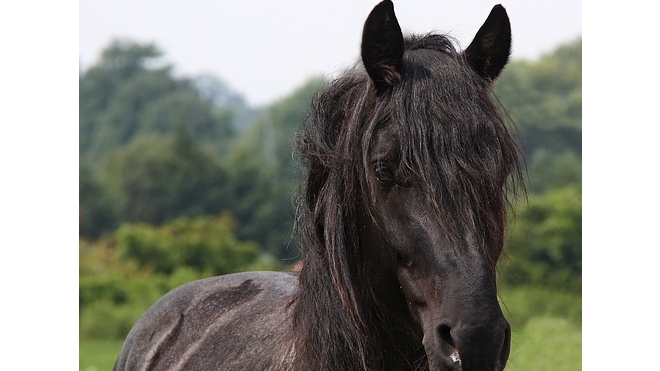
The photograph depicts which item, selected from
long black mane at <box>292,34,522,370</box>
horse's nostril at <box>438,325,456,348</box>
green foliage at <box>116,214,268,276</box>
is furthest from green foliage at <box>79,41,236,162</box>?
horse's nostril at <box>438,325,456,348</box>

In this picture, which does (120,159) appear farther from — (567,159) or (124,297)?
(567,159)

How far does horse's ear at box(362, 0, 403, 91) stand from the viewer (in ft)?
7.84

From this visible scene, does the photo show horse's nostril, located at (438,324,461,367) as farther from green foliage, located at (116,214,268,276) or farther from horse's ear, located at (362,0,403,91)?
green foliage, located at (116,214,268,276)

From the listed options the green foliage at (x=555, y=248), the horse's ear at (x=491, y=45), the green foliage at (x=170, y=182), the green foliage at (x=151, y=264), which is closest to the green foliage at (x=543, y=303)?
the green foliage at (x=555, y=248)

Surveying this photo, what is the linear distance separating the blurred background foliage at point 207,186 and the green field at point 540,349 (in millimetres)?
453

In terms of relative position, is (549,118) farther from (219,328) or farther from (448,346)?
(448,346)

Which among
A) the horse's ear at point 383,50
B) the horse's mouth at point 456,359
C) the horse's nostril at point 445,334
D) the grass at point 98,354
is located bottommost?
the grass at point 98,354

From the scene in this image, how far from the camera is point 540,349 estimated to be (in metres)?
11.2

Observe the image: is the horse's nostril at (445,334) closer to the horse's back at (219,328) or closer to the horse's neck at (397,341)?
the horse's neck at (397,341)

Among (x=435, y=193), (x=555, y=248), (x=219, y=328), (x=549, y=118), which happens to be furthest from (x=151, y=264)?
(x=435, y=193)

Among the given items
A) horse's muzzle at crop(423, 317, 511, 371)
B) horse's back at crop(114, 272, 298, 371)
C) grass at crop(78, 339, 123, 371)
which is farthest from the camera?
grass at crop(78, 339, 123, 371)

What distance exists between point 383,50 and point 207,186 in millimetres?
27129

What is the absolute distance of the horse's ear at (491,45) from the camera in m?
2.54

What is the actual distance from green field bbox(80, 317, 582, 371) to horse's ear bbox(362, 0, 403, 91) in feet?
20.6
